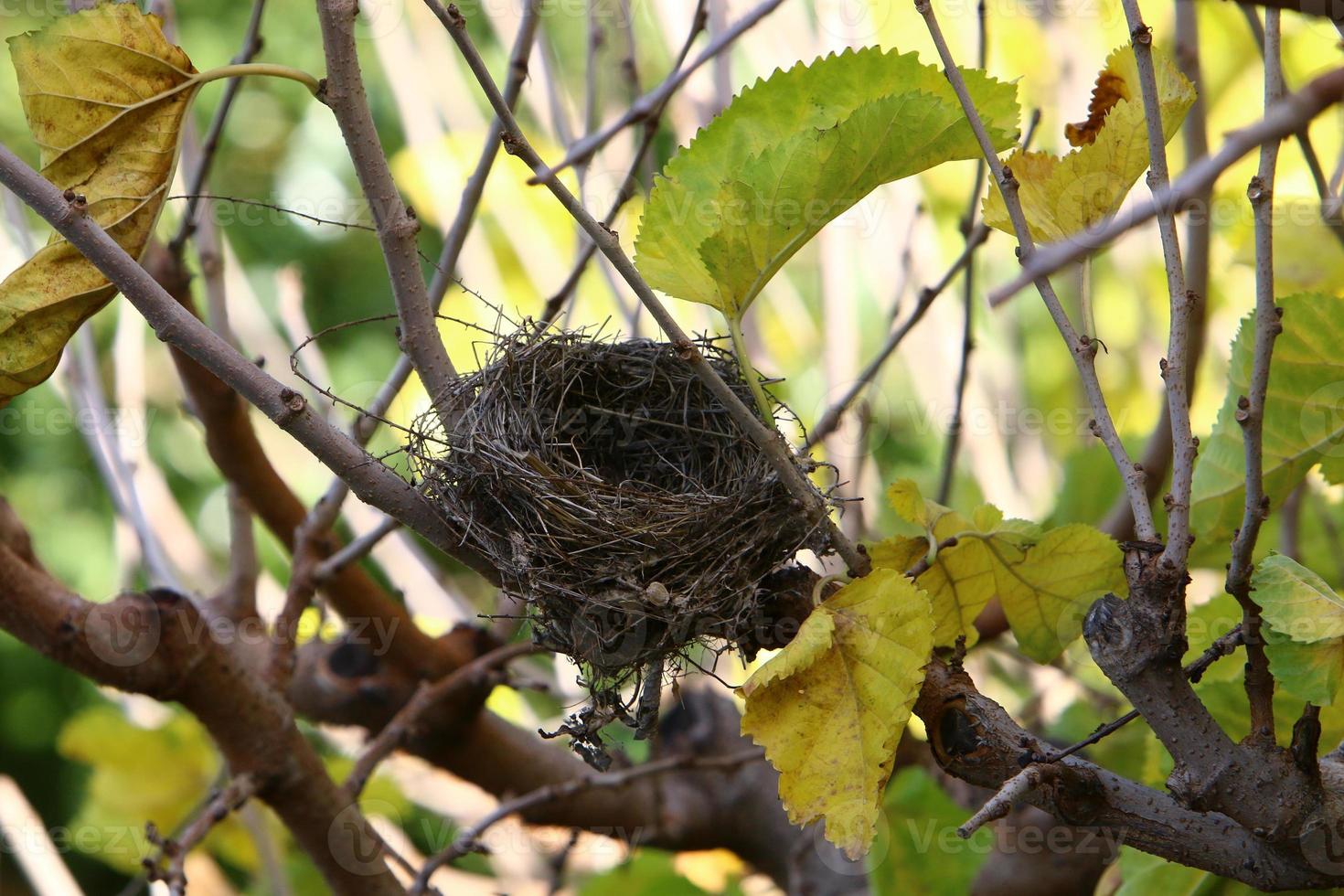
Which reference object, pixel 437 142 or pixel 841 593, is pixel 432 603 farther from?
pixel 841 593

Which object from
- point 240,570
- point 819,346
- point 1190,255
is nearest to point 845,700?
point 1190,255

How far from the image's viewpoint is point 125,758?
195cm

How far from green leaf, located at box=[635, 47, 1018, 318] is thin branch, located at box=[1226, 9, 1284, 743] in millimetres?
154

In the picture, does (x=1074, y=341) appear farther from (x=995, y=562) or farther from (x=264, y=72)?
(x=264, y=72)

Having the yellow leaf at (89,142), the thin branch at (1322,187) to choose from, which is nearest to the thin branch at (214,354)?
the yellow leaf at (89,142)

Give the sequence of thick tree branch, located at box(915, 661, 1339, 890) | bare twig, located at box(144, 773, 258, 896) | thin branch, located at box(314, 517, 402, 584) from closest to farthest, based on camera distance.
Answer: thick tree branch, located at box(915, 661, 1339, 890)
bare twig, located at box(144, 773, 258, 896)
thin branch, located at box(314, 517, 402, 584)

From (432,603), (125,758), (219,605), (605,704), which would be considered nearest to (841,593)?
(605,704)

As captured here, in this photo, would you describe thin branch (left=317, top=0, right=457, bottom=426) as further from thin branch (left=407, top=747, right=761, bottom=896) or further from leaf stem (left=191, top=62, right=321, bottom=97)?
thin branch (left=407, top=747, right=761, bottom=896)

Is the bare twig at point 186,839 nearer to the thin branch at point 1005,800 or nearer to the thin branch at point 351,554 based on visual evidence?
the thin branch at point 351,554

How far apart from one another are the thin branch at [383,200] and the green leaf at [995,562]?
1.28 feet

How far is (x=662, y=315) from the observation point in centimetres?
68

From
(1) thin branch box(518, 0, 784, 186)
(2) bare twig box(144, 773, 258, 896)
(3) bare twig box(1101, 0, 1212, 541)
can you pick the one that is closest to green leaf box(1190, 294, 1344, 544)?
(3) bare twig box(1101, 0, 1212, 541)

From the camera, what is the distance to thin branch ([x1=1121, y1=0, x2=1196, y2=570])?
0.70 metres

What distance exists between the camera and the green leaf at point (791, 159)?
27.2 inches
